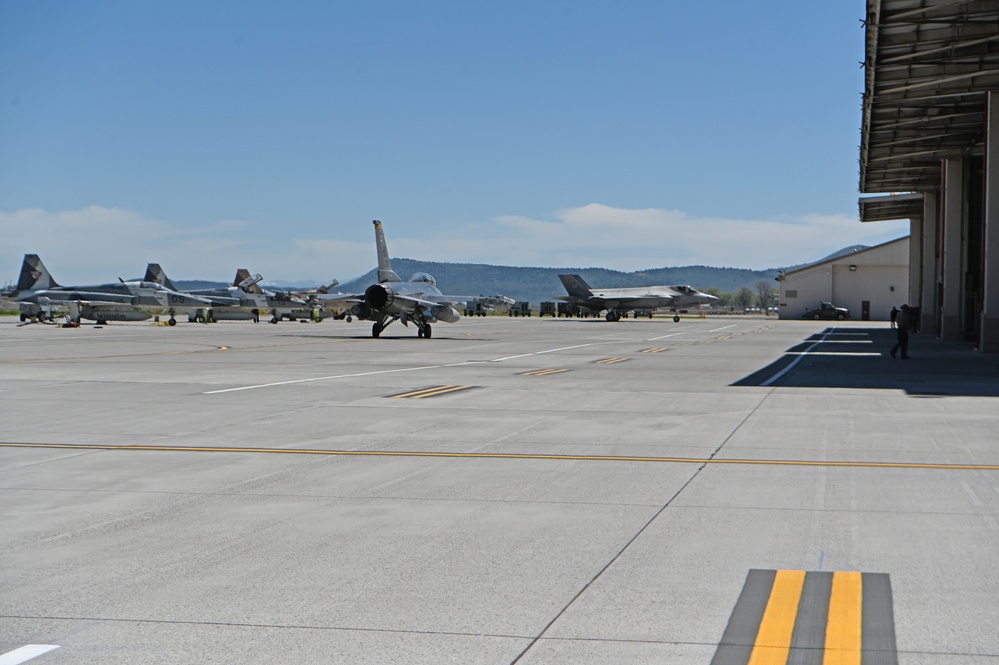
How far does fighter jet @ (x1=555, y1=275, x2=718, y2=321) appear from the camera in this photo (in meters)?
87.4

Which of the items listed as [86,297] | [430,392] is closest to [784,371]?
[430,392]

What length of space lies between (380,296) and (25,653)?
40.0m

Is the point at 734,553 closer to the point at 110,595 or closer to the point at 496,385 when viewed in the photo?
the point at 110,595

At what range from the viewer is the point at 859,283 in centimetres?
11188

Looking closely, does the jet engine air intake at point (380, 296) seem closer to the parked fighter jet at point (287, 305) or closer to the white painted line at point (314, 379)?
the white painted line at point (314, 379)

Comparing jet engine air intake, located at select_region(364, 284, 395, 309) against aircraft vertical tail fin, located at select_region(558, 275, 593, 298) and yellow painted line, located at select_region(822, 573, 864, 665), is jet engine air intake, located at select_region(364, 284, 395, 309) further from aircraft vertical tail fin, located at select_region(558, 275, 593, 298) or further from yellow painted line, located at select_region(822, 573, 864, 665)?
aircraft vertical tail fin, located at select_region(558, 275, 593, 298)

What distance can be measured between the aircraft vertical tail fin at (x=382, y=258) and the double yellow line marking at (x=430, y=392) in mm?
26456

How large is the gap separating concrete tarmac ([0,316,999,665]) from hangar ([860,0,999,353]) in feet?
57.0

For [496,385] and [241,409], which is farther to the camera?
[496,385]

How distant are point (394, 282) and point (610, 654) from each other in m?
42.2

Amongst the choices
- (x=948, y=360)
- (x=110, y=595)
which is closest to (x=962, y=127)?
(x=948, y=360)

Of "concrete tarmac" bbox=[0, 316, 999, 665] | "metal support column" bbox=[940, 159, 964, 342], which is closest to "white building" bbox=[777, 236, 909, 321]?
"metal support column" bbox=[940, 159, 964, 342]

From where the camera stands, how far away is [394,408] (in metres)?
15.8

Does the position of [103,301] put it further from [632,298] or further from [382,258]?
[632,298]
